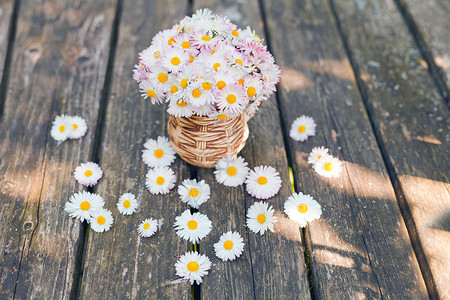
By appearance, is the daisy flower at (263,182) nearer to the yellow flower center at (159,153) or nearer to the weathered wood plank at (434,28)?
the yellow flower center at (159,153)

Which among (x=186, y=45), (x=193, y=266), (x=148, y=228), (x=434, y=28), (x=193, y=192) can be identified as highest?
(x=434, y=28)

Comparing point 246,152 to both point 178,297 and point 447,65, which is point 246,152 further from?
point 447,65

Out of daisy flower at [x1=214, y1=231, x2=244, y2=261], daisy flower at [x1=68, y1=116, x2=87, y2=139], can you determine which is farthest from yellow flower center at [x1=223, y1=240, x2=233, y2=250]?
daisy flower at [x1=68, y1=116, x2=87, y2=139]

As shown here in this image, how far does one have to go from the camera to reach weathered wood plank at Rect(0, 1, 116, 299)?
125 cm

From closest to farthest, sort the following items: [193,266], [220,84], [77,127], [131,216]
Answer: [220,84] → [193,266] → [131,216] → [77,127]

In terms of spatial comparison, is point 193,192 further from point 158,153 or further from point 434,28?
point 434,28

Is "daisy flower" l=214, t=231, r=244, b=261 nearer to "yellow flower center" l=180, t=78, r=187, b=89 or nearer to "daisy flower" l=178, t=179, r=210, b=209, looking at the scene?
"daisy flower" l=178, t=179, r=210, b=209

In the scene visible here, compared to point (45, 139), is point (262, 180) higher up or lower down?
→ lower down

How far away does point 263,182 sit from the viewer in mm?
1412

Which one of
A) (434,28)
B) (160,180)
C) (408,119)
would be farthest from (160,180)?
(434,28)

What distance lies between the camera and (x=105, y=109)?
1.68 meters

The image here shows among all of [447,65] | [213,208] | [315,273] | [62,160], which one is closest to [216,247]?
[213,208]

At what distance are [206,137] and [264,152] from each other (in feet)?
1.07

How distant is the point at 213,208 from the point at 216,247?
0.15m
